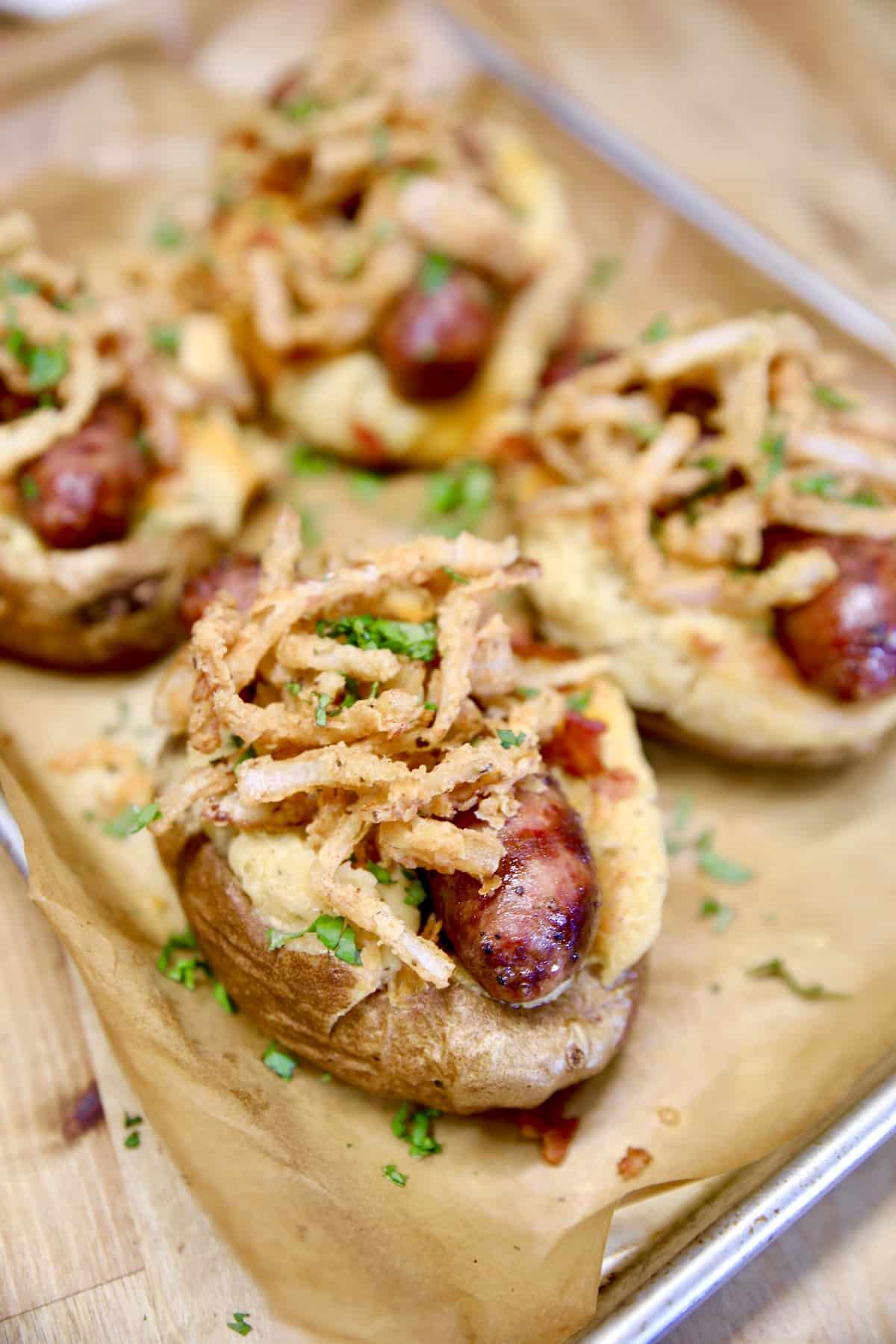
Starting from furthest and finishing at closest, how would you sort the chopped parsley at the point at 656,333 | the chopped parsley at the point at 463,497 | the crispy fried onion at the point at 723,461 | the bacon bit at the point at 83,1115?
the chopped parsley at the point at 463,497, the chopped parsley at the point at 656,333, the crispy fried onion at the point at 723,461, the bacon bit at the point at 83,1115

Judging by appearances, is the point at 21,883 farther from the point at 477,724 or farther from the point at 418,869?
the point at 477,724

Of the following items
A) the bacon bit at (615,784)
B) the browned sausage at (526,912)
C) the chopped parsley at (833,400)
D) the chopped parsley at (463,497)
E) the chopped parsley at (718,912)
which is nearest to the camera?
the browned sausage at (526,912)

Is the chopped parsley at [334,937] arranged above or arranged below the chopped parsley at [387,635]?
below

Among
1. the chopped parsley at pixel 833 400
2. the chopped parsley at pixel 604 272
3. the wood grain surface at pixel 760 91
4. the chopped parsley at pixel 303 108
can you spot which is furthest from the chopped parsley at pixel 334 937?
the wood grain surface at pixel 760 91

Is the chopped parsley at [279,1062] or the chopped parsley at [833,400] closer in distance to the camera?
the chopped parsley at [279,1062]

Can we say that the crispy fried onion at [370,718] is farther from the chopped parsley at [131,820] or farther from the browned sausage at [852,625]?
the browned sausage at [852,625]
